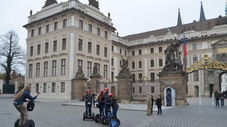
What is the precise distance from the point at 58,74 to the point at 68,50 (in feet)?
13.5

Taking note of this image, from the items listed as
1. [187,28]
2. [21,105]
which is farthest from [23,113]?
[187,28]

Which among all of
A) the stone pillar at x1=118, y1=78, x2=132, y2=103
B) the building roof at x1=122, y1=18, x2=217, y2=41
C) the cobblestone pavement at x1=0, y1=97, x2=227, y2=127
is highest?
the building roof at x1=122, y1=18, x2=217, y2=41

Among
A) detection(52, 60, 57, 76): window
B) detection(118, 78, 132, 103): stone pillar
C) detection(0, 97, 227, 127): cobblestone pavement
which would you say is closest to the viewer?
detection(0, 97, 227, 127): cobblestone pavement

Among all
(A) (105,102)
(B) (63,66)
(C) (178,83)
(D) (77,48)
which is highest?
(D) (77,48)

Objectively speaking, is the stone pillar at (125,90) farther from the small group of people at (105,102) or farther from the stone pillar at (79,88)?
the small group of people at (105,102)

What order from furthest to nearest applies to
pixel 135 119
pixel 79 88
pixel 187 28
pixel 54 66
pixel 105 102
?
pixel 187 28, pixel 54 66, pixel 79 88, pixel 135 119, pixel 105 102

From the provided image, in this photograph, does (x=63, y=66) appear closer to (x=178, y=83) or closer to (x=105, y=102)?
(x=178, y=83)

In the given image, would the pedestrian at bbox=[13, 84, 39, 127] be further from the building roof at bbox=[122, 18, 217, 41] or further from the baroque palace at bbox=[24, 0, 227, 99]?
the building roof at bbox=[122, 18, 217, 41]

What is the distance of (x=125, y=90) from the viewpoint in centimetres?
2364

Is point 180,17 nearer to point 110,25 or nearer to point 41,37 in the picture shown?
point 110,25

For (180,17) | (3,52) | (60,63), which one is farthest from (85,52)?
(180,17)

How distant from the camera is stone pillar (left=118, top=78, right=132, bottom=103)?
77.4 feet

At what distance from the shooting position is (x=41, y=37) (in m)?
38.0

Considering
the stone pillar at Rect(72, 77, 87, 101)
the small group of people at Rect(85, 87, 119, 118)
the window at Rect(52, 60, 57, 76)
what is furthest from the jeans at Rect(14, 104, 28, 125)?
the window at Rect(52, 60, 57, 76)
